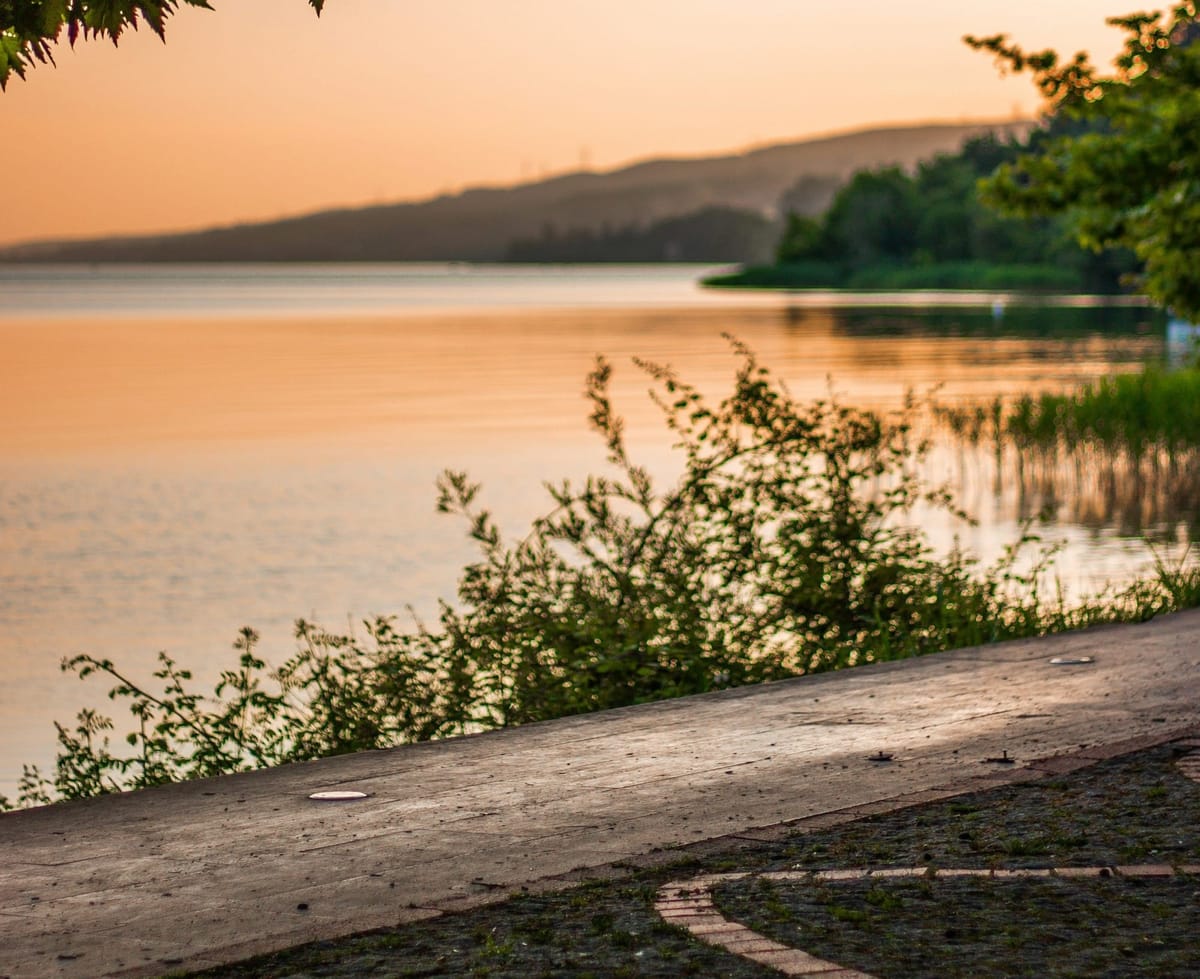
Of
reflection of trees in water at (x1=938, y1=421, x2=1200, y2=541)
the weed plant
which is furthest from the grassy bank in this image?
the weed plant

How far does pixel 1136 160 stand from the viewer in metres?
17.6

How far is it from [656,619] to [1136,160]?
9.48m

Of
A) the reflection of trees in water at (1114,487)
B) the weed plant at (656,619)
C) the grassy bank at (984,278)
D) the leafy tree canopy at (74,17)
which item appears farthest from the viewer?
the grassy bank at (984,278)

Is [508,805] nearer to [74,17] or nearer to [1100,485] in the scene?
[74,17]

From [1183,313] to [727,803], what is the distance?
13.7 meters

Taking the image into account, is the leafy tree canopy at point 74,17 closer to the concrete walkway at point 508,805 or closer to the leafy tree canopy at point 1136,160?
the concrete walkway at point 508,805

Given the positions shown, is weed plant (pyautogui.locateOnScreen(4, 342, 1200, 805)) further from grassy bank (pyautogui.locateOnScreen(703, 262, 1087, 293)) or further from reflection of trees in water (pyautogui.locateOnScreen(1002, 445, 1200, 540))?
grassy bank (pyautogui.locateOnScreen(703, 262, 1087, 293))

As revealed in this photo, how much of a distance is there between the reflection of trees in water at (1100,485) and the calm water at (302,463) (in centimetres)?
18

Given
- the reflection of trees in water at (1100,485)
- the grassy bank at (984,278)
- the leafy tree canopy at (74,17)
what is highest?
the leafy tree canopy at (74,17)

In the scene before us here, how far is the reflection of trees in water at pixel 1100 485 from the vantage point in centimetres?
2277

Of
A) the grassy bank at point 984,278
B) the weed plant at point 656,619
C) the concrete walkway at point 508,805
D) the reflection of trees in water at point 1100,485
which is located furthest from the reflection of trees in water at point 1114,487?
the grassy bank at point 984,278

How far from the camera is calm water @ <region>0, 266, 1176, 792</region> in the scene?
655 inches

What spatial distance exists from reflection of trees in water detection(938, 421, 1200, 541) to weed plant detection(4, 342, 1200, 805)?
1030 cm

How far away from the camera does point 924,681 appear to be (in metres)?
8.34
